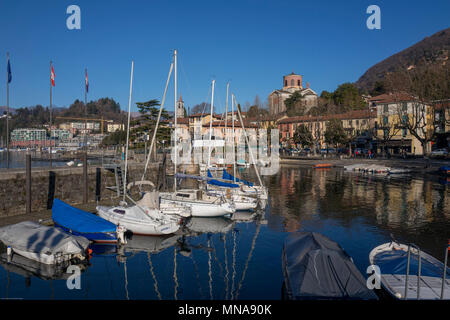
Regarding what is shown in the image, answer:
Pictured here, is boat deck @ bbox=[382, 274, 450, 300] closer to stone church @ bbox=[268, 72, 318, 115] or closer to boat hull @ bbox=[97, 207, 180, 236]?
boat hull @ bbox=[97, 207, 180, 236]

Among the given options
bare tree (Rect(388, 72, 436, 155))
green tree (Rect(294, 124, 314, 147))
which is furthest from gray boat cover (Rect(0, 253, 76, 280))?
green tree (Rect(294, 124, 314, 147))

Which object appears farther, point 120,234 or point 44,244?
point 120,234

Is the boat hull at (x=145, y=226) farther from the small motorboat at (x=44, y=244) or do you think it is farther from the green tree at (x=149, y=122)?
the green tree at (x=149, y=122)

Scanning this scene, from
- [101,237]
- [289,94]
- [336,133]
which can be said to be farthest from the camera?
[289,94]

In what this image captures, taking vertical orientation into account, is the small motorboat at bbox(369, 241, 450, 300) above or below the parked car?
below

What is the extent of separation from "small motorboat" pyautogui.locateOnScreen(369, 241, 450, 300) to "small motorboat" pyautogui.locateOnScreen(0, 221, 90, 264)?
44.5 ft

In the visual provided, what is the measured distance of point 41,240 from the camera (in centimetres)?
1669

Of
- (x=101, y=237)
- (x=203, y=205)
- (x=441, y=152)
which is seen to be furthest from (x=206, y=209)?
(x=441, y=152)

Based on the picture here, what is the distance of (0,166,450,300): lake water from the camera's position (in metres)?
14.5

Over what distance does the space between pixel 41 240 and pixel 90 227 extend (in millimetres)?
3121

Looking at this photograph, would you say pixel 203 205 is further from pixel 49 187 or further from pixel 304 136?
pixel 304 136

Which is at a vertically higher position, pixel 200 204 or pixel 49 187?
pixel 49 187

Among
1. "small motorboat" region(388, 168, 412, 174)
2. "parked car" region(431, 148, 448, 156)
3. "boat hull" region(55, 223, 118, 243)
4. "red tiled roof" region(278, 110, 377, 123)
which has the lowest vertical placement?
"boat hull" region(55, 223, 118, 243)

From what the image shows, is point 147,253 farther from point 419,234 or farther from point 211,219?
point 419,234
